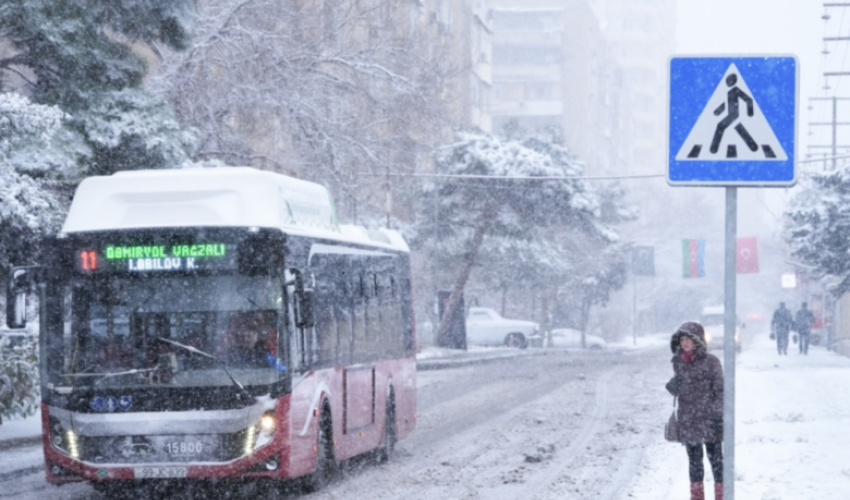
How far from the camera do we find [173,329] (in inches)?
479

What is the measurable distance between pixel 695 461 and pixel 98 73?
13841mm

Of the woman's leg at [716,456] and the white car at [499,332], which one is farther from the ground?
the woman's leg at [716,456]

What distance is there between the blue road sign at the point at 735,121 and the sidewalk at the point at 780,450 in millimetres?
6032

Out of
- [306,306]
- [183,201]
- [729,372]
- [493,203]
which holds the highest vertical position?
[493,203]

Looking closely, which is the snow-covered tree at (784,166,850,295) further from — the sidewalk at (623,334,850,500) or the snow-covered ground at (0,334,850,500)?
the sidewalk at (623,334,850,500)

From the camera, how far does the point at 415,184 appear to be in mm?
53406

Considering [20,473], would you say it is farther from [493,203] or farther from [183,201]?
[493,203]

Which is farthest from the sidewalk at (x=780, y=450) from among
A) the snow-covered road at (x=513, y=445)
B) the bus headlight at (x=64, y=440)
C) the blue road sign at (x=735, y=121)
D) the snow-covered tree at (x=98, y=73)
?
the snow-covered tree at (x=98, y=73)

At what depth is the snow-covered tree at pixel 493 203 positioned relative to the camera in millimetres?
52156

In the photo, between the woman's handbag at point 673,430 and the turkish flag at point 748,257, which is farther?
the turkish flag at point 748,257

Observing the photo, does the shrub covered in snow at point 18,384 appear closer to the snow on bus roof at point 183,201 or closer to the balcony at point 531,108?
the snow on bus roof at point 183,201

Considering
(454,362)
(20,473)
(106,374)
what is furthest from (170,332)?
(454,362)

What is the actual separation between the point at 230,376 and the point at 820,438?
28.1 ft

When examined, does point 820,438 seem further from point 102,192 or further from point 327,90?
point 327,90
